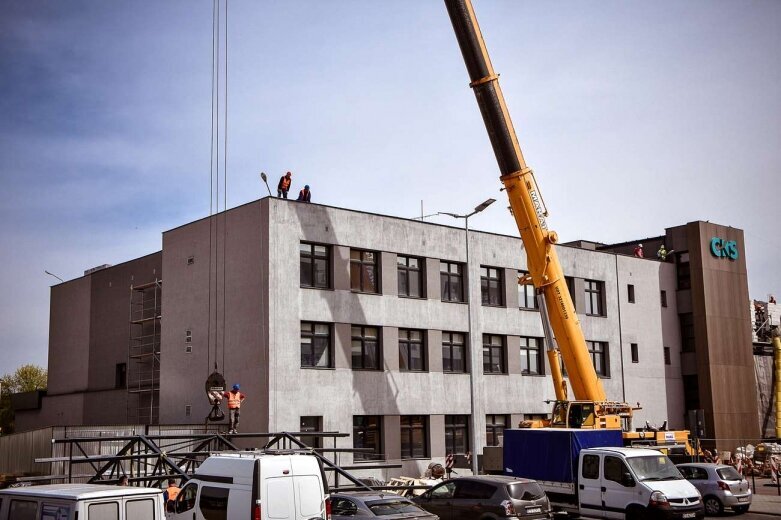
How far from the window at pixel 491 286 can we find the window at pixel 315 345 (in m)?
9.44

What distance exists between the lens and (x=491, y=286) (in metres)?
41.6

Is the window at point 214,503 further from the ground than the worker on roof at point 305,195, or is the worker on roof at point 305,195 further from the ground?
the worker on roof at point 305,195

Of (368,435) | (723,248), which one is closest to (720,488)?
(368,435)

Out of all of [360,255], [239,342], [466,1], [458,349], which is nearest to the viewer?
→ [466,1]

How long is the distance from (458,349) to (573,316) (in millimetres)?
8780

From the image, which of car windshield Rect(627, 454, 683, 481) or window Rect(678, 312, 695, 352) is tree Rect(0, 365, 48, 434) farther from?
car windshield Rect(627, 454, 683, 481)

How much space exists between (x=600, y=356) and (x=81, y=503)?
37.4m

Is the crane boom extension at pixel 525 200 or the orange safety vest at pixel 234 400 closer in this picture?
the crane boom extension at pixel 525 200

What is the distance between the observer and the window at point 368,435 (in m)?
35.0

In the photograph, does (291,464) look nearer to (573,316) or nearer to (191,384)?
(573,316)

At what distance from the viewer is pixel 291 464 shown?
53.1 feet

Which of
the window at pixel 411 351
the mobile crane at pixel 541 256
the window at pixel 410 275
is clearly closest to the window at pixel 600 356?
the window at pixel 411 351

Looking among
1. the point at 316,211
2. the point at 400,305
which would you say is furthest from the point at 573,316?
the point at 316,211

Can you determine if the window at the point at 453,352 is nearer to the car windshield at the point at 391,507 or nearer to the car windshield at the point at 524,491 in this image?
the car windshield at the point at 524,491
